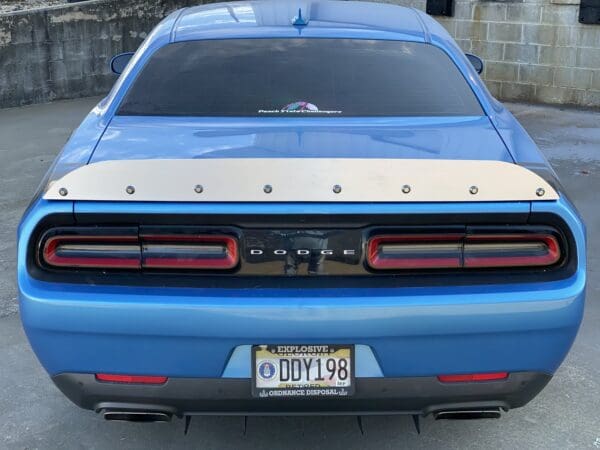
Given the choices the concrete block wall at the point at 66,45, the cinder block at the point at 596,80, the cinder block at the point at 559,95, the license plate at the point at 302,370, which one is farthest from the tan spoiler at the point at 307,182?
the concrete block wall at the point at 66,45

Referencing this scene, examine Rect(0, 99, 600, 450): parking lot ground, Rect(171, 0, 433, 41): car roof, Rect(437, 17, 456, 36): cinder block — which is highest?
Rect(171, 0, 433, 41): car roof

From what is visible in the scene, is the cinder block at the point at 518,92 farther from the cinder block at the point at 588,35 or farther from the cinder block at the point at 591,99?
the cinder block at the point at 588,35

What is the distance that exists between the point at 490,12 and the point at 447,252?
8.40 m

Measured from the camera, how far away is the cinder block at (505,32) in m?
9.94

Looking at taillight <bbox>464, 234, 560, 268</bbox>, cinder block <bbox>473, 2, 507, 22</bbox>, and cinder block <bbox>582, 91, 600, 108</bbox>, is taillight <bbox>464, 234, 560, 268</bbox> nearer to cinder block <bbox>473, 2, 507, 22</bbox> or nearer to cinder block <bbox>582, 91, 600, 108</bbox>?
cinder block <bbox>582, 91, 600, 108</bbox>

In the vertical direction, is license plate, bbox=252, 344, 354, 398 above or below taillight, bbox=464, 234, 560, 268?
below

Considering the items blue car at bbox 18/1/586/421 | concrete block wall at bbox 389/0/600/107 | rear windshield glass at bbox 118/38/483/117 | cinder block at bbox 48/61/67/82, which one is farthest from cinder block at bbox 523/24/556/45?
blue car at bbox 18/1/586/421

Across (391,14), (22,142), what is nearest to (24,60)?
(22,142)

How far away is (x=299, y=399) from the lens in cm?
242

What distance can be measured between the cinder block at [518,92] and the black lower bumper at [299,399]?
8.22 m

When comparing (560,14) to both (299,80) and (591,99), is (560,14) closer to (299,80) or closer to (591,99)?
(591,99)

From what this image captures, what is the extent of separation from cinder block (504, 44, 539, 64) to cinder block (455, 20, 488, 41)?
0.36 metres

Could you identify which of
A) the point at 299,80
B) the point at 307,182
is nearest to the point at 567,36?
the point at 299,80

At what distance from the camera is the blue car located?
2.33 metres
